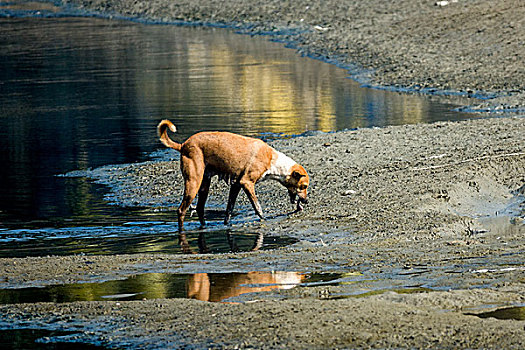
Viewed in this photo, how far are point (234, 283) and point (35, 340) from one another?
2.11 metres

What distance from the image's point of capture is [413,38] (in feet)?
92.0

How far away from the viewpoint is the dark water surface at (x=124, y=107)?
1300 cm

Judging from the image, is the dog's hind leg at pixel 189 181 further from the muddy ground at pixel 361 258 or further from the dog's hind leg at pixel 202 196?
the muddy ground at pixel 361 258

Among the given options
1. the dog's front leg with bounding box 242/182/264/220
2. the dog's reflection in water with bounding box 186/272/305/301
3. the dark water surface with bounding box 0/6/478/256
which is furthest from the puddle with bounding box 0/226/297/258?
the dog's reflection in water with bounding box 186/272/305/301

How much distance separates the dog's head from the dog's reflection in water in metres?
3.27

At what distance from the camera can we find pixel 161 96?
2380 cm

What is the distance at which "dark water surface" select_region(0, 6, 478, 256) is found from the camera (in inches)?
512

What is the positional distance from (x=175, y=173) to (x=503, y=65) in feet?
37.9

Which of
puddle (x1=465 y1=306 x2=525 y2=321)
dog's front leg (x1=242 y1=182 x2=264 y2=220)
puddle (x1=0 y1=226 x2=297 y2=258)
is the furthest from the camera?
dog's front leg (x1=242 y1=182 x2=264 y2=220)

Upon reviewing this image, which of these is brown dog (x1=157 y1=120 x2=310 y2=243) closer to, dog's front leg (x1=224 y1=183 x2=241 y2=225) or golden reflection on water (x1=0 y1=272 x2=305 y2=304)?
dog's front leg (x1=224 y1=183 x2=241 y2=225)

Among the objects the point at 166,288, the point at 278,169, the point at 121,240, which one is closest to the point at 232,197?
the point at 278,169

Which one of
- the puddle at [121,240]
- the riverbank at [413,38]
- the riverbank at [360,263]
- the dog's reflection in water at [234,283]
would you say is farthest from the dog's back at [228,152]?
the riverbank at [413,38]

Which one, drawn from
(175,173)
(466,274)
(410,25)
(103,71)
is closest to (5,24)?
(103,71)

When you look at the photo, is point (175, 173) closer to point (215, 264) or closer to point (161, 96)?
point (215, 264)
